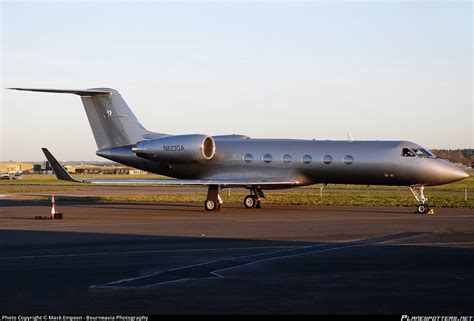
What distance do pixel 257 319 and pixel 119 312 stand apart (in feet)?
5.31

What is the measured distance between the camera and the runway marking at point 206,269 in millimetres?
10484

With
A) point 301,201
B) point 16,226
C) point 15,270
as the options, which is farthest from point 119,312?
point 301,201

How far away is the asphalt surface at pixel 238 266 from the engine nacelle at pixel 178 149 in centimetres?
696

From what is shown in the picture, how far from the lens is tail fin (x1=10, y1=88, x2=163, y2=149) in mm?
31891

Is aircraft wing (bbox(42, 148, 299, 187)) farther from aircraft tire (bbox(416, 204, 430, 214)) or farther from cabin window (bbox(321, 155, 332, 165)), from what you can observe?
aircraft tire (bbox(416, 204, 430, 214))

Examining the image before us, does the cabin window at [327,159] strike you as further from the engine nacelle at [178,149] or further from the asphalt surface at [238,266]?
the asphalt surface at [238,266]

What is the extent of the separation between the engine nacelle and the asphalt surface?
6964 mm

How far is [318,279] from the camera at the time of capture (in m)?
10.9

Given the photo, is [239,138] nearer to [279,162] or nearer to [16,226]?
[279,162]

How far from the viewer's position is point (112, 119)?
31859mm

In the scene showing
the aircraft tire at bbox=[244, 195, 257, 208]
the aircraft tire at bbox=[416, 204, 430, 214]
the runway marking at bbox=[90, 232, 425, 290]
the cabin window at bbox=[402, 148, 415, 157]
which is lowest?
the runway marking at bbox=[90, 232, 425, 290]

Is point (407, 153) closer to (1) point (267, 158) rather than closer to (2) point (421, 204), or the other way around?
(2) point (421, 204)

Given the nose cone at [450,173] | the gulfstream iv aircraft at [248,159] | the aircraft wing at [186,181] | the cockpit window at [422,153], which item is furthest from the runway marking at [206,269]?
the aircraft wing at [186,181]

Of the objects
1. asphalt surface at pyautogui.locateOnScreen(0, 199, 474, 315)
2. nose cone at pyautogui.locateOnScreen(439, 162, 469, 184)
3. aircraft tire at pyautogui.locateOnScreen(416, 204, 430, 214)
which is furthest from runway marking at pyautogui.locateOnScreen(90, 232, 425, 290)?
nose cone at pyautogui.locateOnScreen(439, 162, 469, 184)
